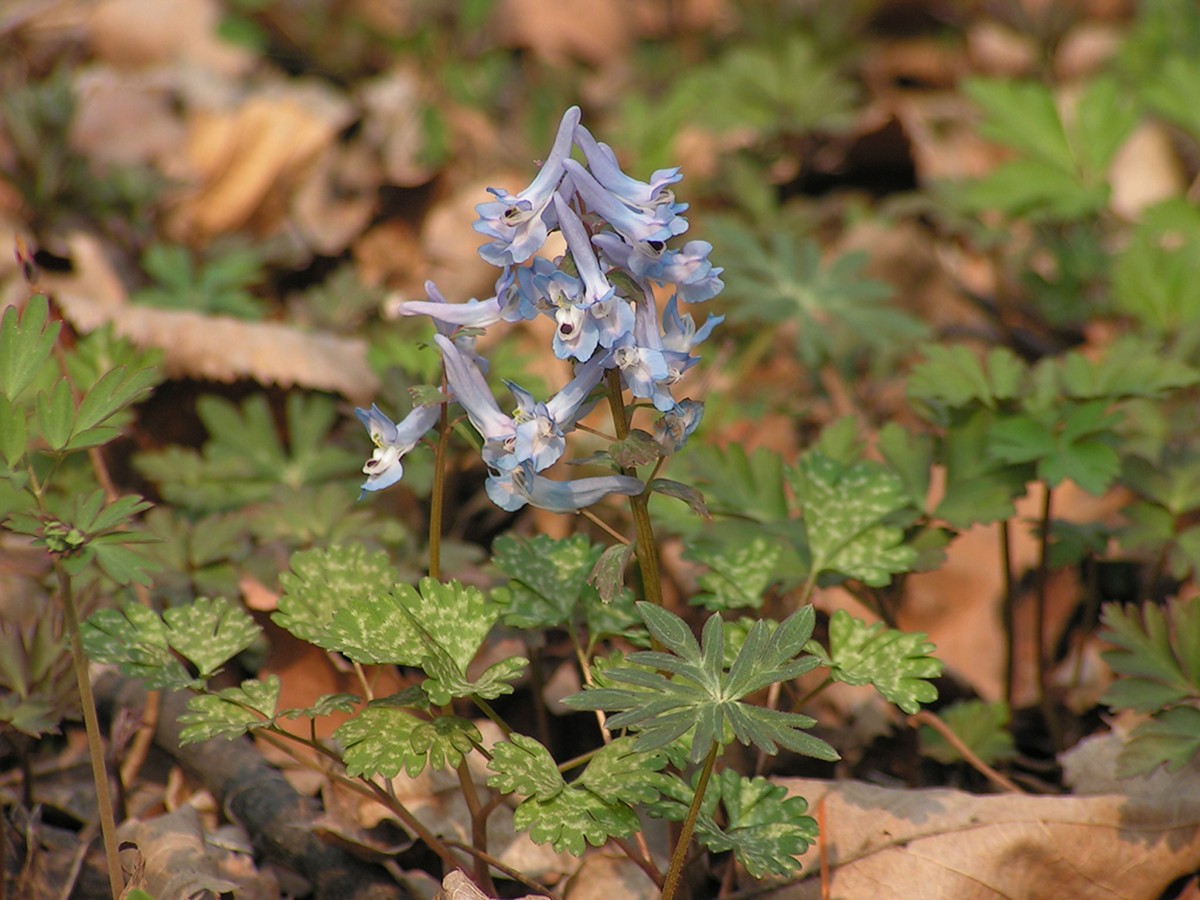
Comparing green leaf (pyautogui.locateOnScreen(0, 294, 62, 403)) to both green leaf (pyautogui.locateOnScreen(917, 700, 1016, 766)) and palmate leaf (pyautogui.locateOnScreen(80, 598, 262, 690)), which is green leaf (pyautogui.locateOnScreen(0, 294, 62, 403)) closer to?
palmate leaf (pyautogui.locateOnScreen(80, 598, 262, 690))

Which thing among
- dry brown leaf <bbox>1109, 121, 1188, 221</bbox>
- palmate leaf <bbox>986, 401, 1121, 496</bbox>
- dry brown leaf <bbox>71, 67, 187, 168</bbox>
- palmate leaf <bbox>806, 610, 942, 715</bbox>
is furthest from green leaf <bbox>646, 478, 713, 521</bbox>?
dry brown leaf <bbox>1109, 121, 1188, 221</bbox>

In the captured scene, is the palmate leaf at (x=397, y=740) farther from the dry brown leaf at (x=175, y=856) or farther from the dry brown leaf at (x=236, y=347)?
the dry brown leaf at (x=236, y=347)

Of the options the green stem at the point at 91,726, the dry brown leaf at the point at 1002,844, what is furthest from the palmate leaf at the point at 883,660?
the green stem at the point at 91,726

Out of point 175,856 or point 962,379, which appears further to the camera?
point 962,379

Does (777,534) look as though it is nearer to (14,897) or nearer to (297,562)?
(297,562)

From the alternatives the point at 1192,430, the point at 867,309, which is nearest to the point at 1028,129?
the point at 867,309

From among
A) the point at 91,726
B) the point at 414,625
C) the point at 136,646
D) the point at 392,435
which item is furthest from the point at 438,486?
the point at 91,726

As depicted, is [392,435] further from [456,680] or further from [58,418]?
[58,418]
